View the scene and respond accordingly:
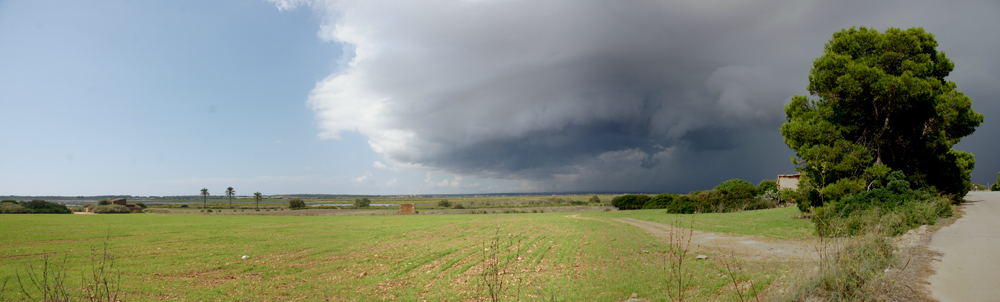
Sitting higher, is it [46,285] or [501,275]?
[46,285]

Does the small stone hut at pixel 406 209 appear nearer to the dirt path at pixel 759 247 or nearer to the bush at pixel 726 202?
the bush at pixel 726 202

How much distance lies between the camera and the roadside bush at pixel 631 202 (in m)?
→ 53.2

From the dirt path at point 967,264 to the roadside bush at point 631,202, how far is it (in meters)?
42.9

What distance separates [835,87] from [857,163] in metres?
3.57

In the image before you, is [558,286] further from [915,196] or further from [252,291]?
[915,196]

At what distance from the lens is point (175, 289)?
834cm

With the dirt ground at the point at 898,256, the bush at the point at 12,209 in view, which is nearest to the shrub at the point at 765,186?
the dirt ground at the point at 898,256

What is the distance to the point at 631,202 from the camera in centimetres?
5444

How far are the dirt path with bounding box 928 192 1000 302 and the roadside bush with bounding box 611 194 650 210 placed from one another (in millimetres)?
42881

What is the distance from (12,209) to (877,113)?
84458mm

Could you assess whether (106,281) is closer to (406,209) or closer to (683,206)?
(683,206)

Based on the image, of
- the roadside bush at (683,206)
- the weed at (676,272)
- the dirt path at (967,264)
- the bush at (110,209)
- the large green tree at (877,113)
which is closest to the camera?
the weed at (676,272)

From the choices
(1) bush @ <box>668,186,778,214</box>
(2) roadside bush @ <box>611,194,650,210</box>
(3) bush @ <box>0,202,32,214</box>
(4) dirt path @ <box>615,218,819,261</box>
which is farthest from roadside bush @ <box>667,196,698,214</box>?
(3) bush @ <box>0,202,32,214</box>

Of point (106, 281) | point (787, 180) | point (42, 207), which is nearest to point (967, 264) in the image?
point (106, 281)
